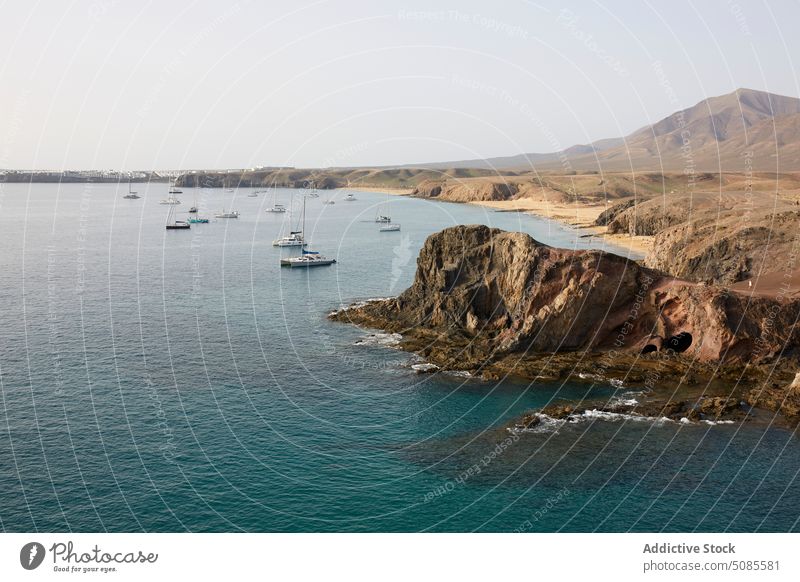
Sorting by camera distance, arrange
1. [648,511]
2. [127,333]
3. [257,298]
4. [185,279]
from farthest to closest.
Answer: [185,279]
[257,298]
[127,333]
[648,511]

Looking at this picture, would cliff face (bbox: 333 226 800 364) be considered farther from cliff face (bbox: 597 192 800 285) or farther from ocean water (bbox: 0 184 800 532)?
cliff face (bbox: 597 192 800 285)

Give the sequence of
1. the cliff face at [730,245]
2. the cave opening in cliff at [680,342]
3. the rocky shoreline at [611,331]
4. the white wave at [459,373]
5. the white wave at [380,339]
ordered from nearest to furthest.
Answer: the rocky shoreline at [611,331], the white wave at [459,373], the cave opening in cliff at [680,342], the white wave at [380,339], the cliff face at [730,245]

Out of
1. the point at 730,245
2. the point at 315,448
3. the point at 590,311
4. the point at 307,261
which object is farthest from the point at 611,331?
the point at 307,261

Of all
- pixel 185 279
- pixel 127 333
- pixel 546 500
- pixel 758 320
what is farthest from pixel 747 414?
pixel 185 279

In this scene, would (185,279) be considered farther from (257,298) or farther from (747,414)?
(747,414)

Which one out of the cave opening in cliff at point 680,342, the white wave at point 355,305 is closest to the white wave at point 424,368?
the cave opening in cliff at point 680,342

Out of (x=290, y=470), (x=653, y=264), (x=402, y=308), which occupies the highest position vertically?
(x=653, y=264)

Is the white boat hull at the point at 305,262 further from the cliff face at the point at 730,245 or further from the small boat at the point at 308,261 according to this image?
the cliff face at the point at 730,245
